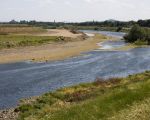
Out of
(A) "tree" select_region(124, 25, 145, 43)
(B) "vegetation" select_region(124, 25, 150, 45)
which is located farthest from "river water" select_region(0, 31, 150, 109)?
(A) "tree" select_region(124, 25, 145, 43)

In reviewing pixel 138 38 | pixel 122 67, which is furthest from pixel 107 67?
pixel 138 38

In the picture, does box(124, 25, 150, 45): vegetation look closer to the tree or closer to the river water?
the tree

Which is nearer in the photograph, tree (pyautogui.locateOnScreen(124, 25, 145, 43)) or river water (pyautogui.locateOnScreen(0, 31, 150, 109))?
river water (pyautogui.locateOnScreen(0, 31, 150, 109))

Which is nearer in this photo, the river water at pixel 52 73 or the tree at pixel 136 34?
the river water at pixel 52 73

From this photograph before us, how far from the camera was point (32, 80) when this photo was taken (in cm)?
4728

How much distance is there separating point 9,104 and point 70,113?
17.9m

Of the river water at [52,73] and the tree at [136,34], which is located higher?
the tree at [136,34]

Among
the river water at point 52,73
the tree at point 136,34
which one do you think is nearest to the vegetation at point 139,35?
the tree at point 136,34

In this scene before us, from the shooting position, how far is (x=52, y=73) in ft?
178

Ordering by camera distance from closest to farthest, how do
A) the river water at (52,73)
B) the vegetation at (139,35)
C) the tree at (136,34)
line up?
the river water at (52,73), the vegetation at (139,35), the tree at (136,34)

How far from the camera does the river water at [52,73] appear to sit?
128ft

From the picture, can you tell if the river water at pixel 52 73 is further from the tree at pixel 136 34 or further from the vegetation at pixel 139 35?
the tree at pixel 136 34

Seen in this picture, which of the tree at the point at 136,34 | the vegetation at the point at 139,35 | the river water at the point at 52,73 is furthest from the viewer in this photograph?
the tree at the point at 136,34

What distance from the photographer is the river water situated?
128 feet
